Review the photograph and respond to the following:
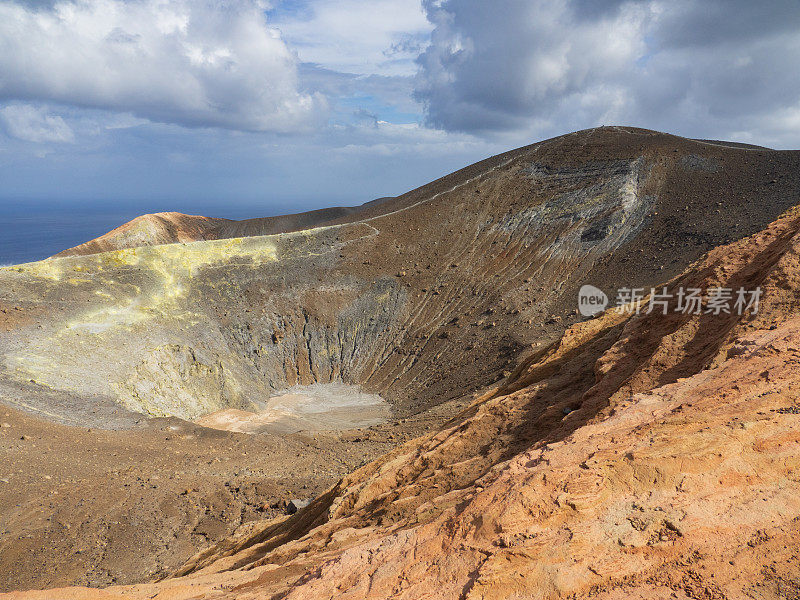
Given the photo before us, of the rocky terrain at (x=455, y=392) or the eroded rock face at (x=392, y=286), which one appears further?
the eroded rock face at (x=392, y=286)

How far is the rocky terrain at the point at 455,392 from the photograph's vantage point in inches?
154

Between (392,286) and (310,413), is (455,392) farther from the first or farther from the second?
(392,286)

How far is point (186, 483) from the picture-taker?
12.2 meters

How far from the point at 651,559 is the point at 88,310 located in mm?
23543

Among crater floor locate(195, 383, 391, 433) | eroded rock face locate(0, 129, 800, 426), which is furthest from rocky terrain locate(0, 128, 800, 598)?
crater floor locate(195, 383, 391, 433)

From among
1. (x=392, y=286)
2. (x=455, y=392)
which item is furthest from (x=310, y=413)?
(x=392, y=286)

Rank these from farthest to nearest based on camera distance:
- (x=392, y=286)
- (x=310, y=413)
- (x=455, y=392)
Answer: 1. (x=392, y=286)
2. (x=310, y=413)
3. (x=455, y=392)

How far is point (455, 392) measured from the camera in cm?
1984

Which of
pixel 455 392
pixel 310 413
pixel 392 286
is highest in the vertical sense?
pixel 392 286

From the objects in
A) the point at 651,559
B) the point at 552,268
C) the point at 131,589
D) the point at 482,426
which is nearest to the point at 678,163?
the point at 552,268

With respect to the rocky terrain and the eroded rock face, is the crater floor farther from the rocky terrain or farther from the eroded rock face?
the rocky terrain

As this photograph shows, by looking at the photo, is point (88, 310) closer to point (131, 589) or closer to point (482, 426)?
point (131, 589)

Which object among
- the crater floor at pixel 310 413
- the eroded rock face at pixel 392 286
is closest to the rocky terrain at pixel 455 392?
the eroded rock face at pixel 392 286

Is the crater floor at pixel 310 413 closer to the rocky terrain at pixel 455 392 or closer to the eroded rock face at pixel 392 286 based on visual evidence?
the eroded rock face at pixel 392 286
